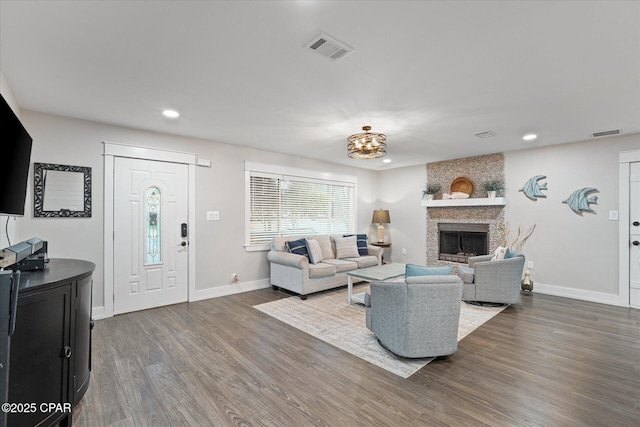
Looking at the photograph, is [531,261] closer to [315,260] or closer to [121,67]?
[315,260]

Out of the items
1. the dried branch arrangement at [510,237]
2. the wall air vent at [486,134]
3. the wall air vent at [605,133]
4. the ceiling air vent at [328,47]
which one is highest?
the ceiling air vent at [328,47]

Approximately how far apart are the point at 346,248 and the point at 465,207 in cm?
256

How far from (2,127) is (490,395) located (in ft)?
11.4

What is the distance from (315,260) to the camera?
496 centimetres

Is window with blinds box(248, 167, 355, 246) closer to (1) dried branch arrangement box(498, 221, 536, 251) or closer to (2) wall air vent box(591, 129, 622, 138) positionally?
(1) dried branch arrangement box(498, 221, 536, 251)

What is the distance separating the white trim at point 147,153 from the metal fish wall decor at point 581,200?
19.3 ft

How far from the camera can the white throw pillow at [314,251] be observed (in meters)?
4.96

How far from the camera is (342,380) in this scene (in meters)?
2.32

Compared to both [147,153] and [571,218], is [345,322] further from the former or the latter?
[571,218]

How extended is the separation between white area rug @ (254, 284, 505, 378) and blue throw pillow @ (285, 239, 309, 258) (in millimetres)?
721

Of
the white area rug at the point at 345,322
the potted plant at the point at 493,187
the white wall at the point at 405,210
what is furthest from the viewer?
the white wall at the point at 405,210

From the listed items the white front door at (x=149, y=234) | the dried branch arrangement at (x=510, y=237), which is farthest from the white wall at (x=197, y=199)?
the dried branch arrangement at (x=510, y=237)

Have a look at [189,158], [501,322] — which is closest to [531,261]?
[501,322]

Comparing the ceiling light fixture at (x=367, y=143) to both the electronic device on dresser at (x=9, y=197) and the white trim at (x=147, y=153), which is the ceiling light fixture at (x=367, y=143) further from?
the electronic device on dresser at (x=9, y=197)
